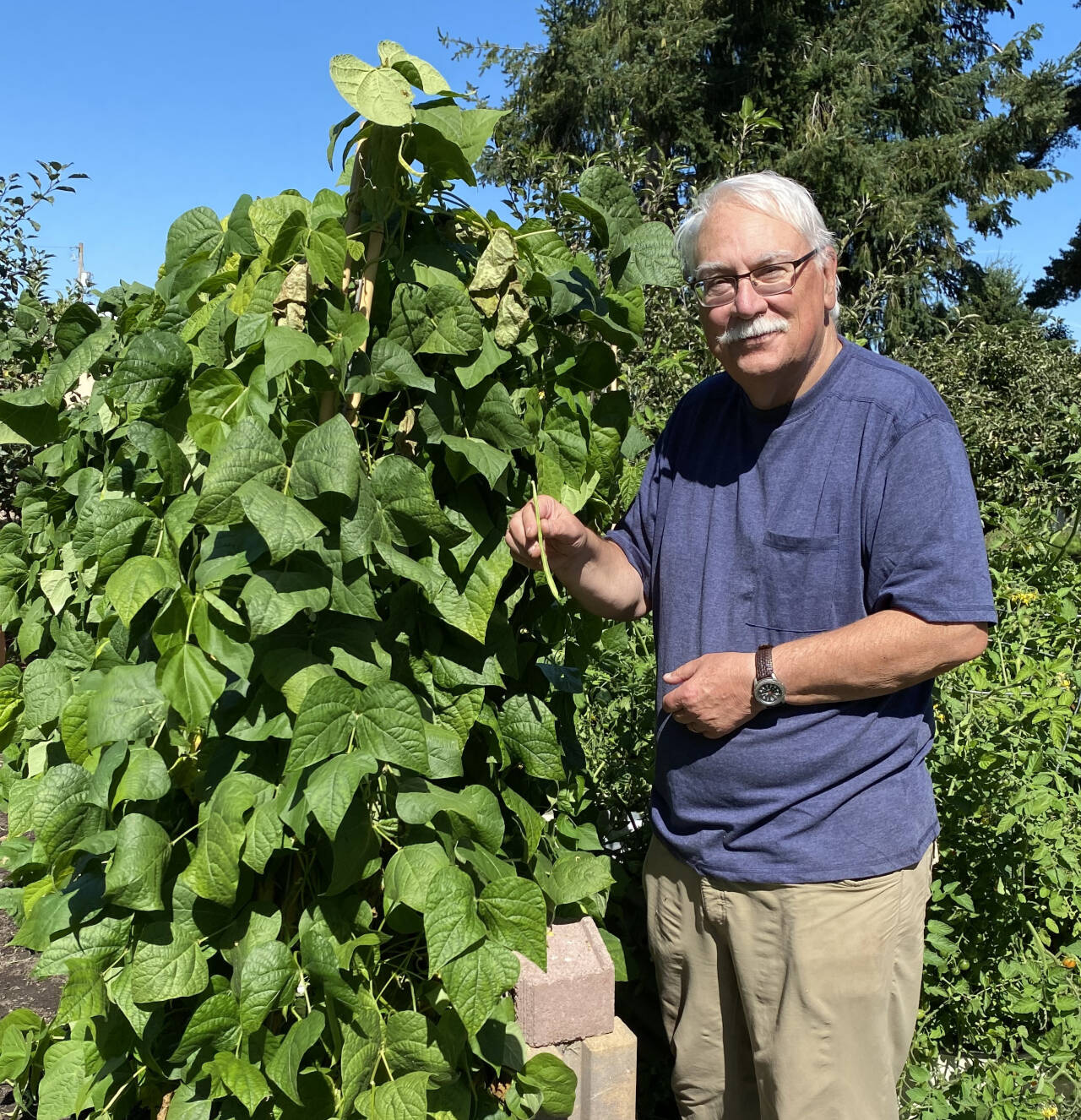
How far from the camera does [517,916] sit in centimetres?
134

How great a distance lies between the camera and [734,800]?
1796 mm

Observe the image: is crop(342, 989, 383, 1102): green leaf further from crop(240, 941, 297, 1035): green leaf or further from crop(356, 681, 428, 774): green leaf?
crop(356, 681, 428, 774): green leaf

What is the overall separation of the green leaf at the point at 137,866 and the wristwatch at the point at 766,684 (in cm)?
94

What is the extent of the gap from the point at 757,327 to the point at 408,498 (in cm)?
78

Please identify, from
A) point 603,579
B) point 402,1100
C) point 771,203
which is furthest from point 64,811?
point 771,203

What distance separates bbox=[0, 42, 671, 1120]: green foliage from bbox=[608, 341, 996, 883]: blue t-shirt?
0.30 meters

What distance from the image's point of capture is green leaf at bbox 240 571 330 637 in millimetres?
1173

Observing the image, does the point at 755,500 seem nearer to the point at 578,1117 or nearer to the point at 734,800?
the point at 734,800

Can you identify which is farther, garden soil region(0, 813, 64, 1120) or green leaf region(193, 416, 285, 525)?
garden soil region(0, 813, 64, 1120)

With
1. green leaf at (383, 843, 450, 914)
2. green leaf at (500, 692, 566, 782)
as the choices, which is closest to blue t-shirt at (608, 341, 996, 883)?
green leaf at (500, 692, 566, 782)

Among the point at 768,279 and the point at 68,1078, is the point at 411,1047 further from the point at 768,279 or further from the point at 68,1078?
the point at 768,279

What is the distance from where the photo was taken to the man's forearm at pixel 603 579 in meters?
1.78

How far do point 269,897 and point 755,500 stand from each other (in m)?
1.03

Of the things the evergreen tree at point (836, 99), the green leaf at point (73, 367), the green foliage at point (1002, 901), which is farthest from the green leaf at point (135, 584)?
the evergreen tree at point (836, 99)
